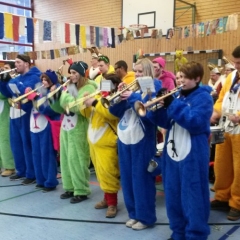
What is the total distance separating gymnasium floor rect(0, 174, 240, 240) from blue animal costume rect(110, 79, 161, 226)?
0.20 metres

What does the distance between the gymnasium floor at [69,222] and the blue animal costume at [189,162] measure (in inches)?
19.1

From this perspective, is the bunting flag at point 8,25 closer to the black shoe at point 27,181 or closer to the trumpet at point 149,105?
the black shoe at point 27,181

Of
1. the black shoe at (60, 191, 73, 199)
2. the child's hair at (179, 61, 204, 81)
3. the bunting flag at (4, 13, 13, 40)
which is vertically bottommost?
the black shoe at (60, 191, 73, 199)

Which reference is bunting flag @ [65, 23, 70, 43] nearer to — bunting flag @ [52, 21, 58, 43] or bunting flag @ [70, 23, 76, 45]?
bunting flag @ [70, 23, 76, 45]

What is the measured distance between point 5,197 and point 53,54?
5.70 m

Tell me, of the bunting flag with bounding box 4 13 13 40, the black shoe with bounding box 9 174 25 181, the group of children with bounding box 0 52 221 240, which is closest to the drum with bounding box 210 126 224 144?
the group of children with bounding box 0 52 221 240

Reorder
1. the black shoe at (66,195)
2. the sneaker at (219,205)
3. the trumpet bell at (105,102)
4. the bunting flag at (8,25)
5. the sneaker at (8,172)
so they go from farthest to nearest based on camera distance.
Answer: the bunting flag at (8,25) < the sneaker at (8,172) < the black shoe at (66,195) < the sneaker at (219,205) < the trumpet bell at (105,102)

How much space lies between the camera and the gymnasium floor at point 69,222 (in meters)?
2.88

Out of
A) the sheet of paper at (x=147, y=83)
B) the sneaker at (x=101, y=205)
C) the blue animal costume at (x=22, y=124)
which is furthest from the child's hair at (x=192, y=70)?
the blue animal costume at (x=22, y=124)

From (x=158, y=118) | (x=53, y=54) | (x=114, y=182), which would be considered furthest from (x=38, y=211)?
(x=53, y=54)

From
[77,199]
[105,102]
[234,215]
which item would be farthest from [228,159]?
[77,199]

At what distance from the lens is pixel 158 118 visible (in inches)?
101

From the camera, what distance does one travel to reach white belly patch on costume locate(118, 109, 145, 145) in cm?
278

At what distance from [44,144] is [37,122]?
0.96 ft
